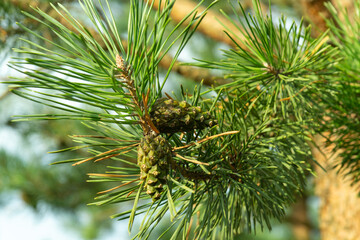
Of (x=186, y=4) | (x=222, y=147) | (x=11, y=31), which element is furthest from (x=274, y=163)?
(x=186, y=4)

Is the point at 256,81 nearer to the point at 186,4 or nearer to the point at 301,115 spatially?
the point at 301,115

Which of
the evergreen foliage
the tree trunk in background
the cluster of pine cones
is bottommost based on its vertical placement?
the tree trunk in background

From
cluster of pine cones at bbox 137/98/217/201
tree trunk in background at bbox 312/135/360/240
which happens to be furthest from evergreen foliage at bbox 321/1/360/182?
tree trunk in background at bbox 312/135/360/240

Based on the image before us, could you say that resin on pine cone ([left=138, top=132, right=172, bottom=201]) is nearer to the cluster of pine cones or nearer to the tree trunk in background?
the cluster of pine cones

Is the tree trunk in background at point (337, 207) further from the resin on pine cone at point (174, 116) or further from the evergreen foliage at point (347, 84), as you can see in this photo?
the resin on pine cone at point (174, 116)

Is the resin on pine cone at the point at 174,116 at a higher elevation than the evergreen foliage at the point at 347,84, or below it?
below

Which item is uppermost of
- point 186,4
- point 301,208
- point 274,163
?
point 186,4

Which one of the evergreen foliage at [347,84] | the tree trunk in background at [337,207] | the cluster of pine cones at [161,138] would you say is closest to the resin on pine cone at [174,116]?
the cluster of pine cones at [161,138]
